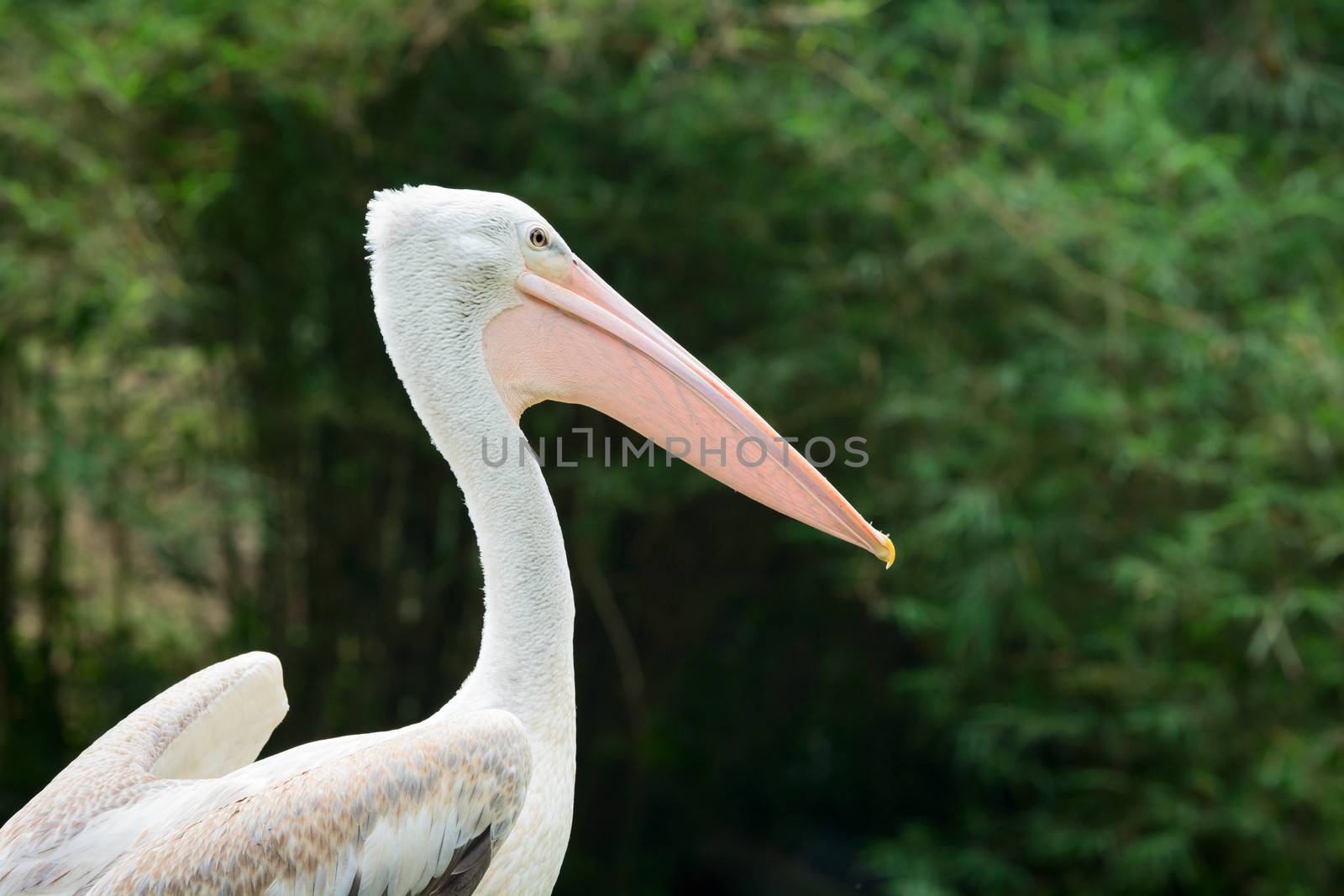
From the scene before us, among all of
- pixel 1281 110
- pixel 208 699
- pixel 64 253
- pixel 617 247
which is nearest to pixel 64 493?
pixel 64 253

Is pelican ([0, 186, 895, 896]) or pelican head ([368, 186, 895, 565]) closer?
pelican ([0, 186, 895, 896])

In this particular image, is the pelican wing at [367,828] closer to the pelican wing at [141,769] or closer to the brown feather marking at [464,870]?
the brown feather marking at [464,870]

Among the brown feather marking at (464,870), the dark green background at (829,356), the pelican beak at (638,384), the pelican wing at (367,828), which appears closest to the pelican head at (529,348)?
the pelican beak at (638,384)

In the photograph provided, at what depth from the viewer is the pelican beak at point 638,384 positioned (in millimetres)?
1911

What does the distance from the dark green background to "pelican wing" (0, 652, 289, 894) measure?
1.72m

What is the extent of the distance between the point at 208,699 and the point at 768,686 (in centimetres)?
330

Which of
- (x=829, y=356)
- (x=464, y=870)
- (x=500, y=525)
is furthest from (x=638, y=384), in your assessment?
(x=829, y=356)

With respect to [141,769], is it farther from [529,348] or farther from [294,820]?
[529,348]

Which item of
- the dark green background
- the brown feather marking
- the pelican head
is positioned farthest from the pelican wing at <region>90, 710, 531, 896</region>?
the dark green background

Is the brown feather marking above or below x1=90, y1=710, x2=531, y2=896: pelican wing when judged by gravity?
below

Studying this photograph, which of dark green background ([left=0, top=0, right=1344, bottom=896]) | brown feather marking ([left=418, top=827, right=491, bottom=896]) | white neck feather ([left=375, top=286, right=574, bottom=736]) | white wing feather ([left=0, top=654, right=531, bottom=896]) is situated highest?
white neck feather ([left=375, top=286, right=574, bottom=736])

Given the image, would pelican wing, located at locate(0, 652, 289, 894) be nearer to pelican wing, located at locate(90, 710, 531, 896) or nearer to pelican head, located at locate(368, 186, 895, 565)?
pelican wing, located at locate(90, 710, 531, 896)

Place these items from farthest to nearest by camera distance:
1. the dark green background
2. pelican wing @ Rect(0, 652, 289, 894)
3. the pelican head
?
the dark green background → the pelican head → pelican wing @ Rect(0, 652, 289, 894)

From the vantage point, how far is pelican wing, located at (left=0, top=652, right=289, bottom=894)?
1741 mm
